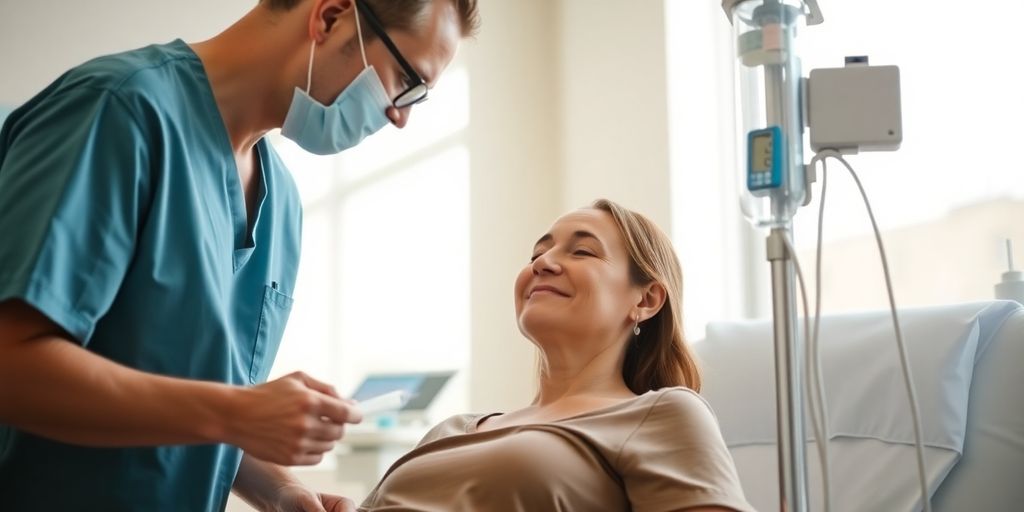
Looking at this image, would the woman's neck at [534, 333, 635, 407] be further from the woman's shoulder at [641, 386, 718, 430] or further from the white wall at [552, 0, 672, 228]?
the white wall at [552, 0, 672, 228]

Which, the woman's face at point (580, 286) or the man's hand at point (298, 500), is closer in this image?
the man's hand at point (298, 500)

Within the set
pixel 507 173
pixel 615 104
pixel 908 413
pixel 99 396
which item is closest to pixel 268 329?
pixel 99 396

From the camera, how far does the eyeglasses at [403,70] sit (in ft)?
4.15

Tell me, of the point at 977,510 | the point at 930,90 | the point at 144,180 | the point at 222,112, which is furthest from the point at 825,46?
the point at 144,180

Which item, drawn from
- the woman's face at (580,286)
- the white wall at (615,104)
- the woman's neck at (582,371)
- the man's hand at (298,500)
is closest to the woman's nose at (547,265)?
the woman's face at (580,286)

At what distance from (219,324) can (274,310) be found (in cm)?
21

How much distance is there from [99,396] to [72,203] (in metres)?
0.20

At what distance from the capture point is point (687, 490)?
131cm

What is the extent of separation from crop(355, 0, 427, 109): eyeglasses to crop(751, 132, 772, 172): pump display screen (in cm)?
43

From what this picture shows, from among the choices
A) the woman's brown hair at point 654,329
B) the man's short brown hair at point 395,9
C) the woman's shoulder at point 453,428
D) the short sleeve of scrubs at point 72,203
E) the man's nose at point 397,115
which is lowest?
the woman's shoulder at point 453,428

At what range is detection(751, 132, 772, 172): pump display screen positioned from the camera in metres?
1.24

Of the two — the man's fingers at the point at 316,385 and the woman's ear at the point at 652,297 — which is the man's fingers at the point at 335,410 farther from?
the woman's ear at the point at 652,297

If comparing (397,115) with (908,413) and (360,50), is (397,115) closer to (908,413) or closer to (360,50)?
(360,50)

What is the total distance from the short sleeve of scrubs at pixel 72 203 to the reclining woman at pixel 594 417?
0.59 m
